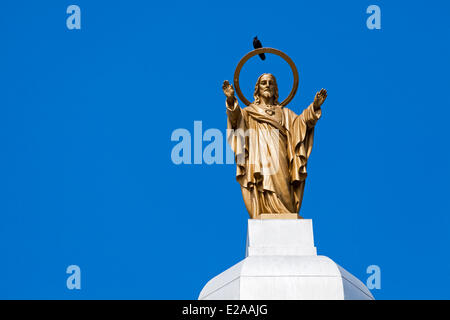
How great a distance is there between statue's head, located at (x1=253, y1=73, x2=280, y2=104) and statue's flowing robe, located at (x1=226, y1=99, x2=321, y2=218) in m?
0.50

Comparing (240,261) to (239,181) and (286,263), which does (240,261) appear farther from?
(239,181)

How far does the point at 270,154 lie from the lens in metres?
14.1

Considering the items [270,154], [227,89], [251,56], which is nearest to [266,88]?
[251,56]

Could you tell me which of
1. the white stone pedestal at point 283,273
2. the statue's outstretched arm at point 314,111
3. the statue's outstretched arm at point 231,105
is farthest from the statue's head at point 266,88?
the white stone pedestal at point 283,273

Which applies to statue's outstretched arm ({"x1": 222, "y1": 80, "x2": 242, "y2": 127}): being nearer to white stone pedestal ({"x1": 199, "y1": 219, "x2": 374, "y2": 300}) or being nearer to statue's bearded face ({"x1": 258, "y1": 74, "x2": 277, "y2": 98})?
statue's bearded face ({"x1": 258, "y1": 74, "x2": 277, "y2": 98})

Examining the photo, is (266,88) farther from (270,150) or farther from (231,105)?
(270,150)

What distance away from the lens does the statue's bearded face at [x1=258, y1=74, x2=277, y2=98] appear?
14.9m

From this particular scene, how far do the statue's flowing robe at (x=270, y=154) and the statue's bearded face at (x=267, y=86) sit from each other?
1.57ft

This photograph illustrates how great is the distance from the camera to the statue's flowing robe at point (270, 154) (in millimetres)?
13797

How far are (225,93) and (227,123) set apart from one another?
33.5 inches
